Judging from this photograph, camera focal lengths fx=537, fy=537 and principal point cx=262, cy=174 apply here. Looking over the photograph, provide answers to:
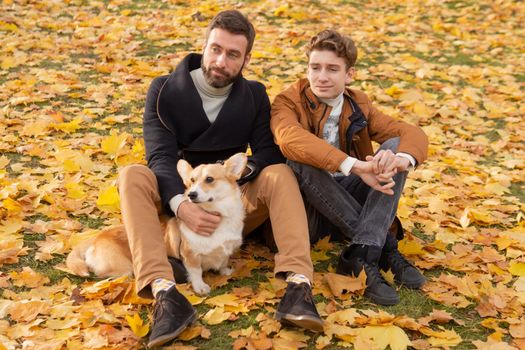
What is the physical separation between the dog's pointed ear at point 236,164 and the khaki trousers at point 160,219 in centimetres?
17

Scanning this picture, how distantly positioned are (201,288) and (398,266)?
4.10 ft

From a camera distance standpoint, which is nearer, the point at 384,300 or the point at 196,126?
the point at 384,300

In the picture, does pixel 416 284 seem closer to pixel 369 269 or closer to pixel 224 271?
pixel 369 269

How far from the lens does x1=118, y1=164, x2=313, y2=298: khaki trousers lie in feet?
9.55

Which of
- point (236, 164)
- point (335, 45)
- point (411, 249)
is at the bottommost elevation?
point (411, 249)

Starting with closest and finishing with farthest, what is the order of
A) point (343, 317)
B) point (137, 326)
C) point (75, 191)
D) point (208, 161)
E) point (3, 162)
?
point (137, 326)
point (343, 317)
point (208, 161)
point (75, 191)
point (3, 162)

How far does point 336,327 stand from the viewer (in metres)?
2.85

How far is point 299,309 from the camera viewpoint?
276cm

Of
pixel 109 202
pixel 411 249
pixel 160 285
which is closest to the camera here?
pixel 160 285

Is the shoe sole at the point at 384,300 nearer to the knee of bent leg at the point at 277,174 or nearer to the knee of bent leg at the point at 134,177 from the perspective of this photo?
the knee of bent leg at the point at 277,174

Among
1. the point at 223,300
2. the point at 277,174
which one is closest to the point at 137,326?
the point at 223,300

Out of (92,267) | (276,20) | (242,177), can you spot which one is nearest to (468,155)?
(242,177)

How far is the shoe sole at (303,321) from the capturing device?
271 cm

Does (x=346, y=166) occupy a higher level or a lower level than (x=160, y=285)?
higher
